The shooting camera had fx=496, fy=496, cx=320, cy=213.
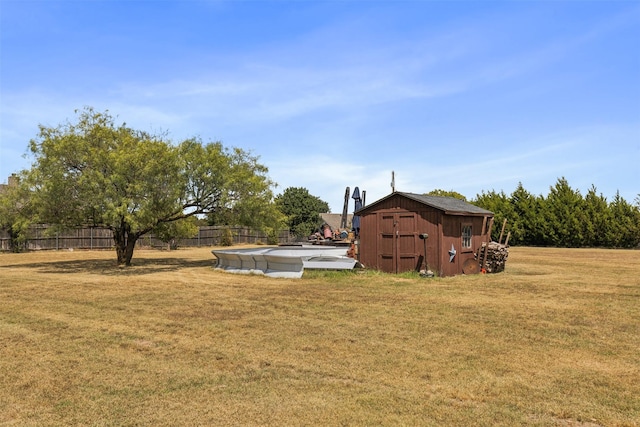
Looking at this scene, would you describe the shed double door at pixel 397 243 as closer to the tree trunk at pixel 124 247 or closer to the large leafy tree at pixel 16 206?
the tree trunk at pixel 124 247

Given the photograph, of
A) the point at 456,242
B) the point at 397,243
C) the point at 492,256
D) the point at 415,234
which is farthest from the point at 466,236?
the point at 397,243

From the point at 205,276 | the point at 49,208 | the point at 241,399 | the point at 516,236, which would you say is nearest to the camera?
the point at 241,399

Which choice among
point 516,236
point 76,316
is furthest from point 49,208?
point 516,236

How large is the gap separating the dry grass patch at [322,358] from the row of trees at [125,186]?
8210mm

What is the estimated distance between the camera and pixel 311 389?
18.8 feet

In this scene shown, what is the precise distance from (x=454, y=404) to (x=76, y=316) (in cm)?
841

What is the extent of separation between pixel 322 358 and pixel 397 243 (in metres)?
12.3

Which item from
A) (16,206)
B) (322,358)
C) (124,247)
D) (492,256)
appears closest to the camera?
(322,358)

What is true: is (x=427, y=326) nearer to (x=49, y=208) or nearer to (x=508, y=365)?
(x=508, y=365)

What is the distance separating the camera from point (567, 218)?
44.0m

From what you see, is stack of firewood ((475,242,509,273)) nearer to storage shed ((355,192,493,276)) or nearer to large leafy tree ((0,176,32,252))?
A: storage shed ((355,192,493,276))

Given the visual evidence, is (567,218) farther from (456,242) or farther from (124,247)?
(124,247)

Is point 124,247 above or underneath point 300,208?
underneath

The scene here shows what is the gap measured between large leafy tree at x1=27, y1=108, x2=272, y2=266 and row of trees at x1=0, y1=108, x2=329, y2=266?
0.04 metres
